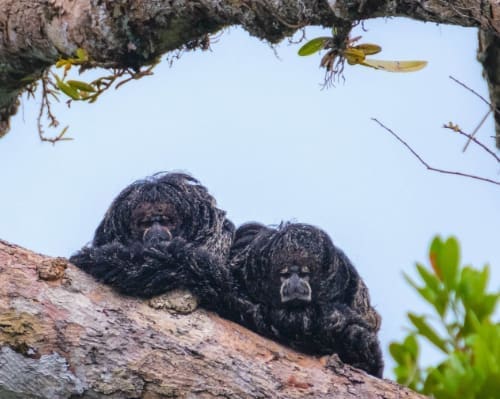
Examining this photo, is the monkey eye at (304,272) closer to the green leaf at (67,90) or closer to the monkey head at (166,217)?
the monkey head at (166,217)

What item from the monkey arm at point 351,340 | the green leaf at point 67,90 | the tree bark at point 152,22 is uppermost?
the tree bark at point 152,22

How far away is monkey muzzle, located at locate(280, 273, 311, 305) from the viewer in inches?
234

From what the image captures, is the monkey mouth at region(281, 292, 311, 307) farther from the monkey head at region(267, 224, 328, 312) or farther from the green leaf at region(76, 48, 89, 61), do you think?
the green leaf at region(76, 48, 89, 61)

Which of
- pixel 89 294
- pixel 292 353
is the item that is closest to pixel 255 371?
pixel 292 353

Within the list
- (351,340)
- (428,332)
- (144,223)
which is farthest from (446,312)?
(144,223)

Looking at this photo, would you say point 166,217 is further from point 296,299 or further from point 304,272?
point 296,299

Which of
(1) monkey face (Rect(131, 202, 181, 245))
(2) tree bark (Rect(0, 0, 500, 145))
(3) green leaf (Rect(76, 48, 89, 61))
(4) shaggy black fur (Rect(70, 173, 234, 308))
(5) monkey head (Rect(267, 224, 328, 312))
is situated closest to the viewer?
(2) tree bark (Rect(0, 0, 500, 145))

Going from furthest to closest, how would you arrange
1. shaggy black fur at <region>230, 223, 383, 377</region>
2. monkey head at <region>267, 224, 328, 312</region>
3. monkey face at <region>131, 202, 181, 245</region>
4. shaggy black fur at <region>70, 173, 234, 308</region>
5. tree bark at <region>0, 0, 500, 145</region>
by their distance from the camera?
monkey face at <region>131, 202, 181, 245</region> < monkey head at <region>267, 224, 328, 312</region> < shaggy black fur at <region>230, 223, 383, 377</region> < shaggy black fur at <region>70, 173, 234, 308</region> < tree bark at <region>0, 0, 500, 145</region>

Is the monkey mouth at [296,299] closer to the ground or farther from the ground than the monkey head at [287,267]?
closer to the ground

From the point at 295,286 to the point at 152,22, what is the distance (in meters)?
1.54

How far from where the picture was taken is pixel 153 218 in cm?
666

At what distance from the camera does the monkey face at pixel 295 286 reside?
5.95 m

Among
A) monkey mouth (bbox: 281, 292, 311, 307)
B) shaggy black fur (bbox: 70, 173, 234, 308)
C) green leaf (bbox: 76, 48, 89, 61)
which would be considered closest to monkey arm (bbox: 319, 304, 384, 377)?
monkey mouth (bbox: 281, 292, 311, 307)

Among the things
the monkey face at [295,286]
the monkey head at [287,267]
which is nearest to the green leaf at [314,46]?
the monkey head at [287,267]
